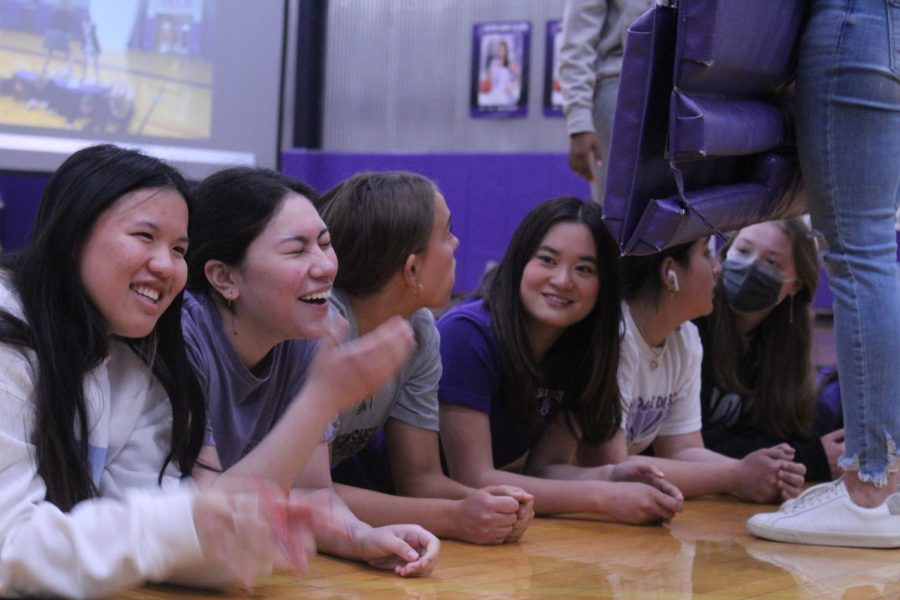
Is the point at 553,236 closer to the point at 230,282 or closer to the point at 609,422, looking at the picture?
the point at 609,422

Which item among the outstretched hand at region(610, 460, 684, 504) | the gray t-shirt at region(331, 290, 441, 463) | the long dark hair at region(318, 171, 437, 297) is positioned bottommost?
the outstretched hand at region(610, 460, 684, 504)

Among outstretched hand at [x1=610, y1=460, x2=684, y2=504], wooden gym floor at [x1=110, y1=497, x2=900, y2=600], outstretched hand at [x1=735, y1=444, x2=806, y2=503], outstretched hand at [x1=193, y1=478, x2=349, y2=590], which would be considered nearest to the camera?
outstretched hand at [x1=193, y1=478, x2=349, y2=590]

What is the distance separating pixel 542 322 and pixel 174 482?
105cm

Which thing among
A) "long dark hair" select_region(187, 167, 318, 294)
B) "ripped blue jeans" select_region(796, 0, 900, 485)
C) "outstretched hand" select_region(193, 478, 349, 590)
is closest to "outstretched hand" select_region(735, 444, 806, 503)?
"ripped blue jeans" select_region(796, 0, 900, 485)

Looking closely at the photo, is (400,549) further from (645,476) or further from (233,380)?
(645,476)

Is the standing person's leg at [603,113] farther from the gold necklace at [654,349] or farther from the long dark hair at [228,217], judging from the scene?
the long dark hair at [228,217]

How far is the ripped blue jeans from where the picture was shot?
196 centimetres

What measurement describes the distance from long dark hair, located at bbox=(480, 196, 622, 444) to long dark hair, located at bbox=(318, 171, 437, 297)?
324mm

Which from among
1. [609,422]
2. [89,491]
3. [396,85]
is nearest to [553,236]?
[609,422]

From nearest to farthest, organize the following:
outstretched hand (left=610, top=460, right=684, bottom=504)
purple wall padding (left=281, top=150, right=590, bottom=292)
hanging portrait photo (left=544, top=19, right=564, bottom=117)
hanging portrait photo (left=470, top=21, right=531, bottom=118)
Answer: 1. outstretched hand (left=610, top=460, right=684, bottom=504)
2. purple wall padding (left=281, top=150, right=590, bottom=292)
3. hanging portrait photo (left=544, top=19, right=564, bottom=117)
4. hanging portrait photo (left=470, top=21, right=531, bottom=118)

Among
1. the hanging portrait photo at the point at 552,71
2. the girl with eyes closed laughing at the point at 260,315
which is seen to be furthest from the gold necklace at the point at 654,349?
the hanging portrait photo at the point at 552,71

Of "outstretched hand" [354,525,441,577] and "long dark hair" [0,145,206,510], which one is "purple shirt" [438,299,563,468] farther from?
"long dark hair" [0,145,206,510]

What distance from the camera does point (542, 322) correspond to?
7.88 feet

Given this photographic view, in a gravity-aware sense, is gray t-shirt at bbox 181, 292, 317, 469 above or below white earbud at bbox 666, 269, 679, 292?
below
